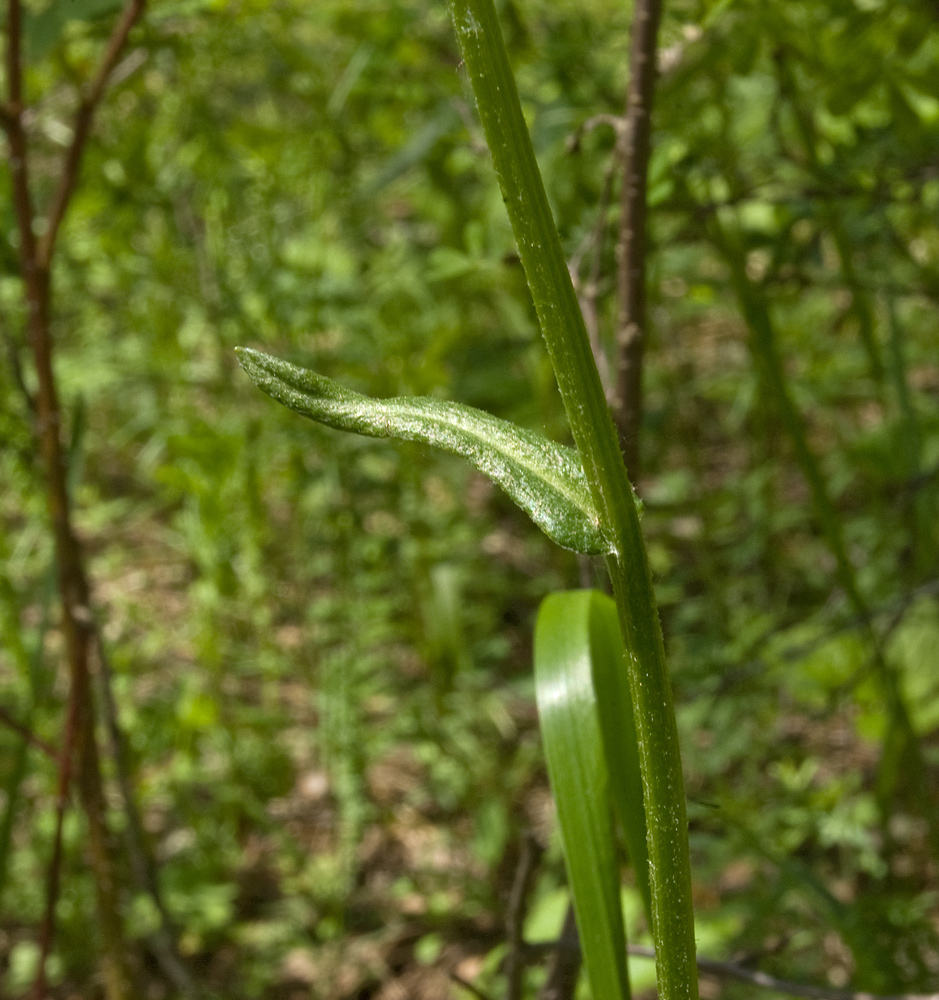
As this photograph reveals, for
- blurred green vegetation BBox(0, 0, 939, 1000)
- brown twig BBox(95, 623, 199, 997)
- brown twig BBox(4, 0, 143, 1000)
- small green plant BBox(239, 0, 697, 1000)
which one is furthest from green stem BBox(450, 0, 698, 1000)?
brown twig BBox(95, 623, 199, 997)

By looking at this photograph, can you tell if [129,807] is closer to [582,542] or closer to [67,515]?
[67,515]

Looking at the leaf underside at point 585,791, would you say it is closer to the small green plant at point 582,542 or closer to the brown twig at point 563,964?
the small green plant at point 582,542

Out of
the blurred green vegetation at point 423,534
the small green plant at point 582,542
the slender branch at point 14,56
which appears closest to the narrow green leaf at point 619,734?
the small green plant at point 582,542

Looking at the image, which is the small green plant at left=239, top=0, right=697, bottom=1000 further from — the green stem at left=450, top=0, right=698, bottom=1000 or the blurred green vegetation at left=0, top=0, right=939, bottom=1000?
the blurred green vegetation at left=0, top=0, right=939, bottom=1000

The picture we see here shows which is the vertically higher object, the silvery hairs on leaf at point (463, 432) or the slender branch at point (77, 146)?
the slender branch at point (77, 146)

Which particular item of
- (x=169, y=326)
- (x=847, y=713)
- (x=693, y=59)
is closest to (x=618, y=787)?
(x=693, y=59)

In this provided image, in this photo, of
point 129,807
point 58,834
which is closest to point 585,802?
point 58,834

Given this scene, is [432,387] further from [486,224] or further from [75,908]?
[75,908]
